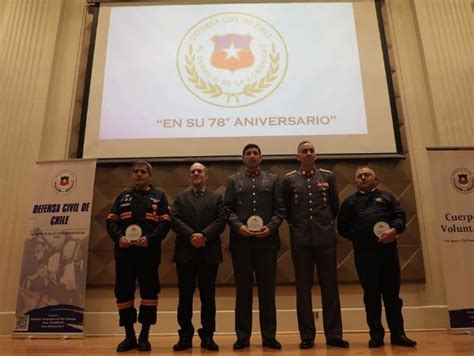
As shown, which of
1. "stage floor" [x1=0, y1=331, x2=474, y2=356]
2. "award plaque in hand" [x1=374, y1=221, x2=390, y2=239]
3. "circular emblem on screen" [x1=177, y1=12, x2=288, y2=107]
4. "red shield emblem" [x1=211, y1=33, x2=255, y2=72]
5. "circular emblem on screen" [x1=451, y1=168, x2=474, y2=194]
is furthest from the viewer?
"red shield emblem" [x1=211, y1=33, x2=255, y2=72]

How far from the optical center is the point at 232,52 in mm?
4469

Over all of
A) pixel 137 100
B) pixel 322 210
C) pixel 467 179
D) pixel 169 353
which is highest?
pixel 137 100

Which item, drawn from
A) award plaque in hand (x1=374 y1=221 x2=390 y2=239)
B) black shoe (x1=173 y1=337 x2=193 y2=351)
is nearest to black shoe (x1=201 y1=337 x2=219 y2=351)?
black shoe (x1=173 y1=337 x2=193 y2=351)

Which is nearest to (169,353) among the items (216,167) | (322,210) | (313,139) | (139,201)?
(139,201)

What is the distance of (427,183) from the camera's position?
4.12m

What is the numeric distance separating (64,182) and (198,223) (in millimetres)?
1716

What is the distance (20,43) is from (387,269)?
4466mm

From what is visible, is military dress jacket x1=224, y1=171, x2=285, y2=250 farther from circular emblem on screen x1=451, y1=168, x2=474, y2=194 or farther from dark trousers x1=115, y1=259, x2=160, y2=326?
circular emblem on screen x1=451, y1=168, x2=474, y2=194

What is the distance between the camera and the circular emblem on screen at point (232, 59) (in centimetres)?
430

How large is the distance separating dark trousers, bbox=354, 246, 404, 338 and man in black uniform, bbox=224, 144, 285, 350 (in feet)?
2.09

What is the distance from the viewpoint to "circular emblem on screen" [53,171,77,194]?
3768 mm

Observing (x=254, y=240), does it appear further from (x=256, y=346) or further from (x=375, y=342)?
(x=375, y=342)

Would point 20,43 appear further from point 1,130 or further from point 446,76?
point 446,76

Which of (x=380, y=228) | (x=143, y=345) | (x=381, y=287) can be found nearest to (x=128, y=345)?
(x=143, y=345)
